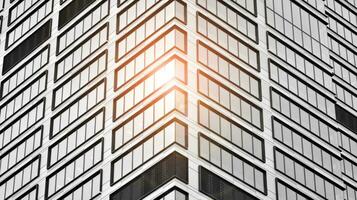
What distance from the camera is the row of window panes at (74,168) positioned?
91.7 meters

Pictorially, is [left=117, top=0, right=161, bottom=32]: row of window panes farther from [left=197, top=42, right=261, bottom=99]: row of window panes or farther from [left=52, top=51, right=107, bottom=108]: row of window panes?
[left=197, top=42, right=261, bottom=99]: row of window panes

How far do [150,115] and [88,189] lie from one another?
808 cm

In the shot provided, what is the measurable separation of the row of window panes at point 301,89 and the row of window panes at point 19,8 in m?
24.5

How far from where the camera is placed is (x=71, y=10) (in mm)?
103500

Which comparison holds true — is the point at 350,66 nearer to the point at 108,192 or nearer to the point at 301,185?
the point at 301,185

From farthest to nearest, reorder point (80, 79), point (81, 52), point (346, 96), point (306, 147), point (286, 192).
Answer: point (346, 96), point (81, 52), point (80, 79), point (306, 147), point (286, 192)

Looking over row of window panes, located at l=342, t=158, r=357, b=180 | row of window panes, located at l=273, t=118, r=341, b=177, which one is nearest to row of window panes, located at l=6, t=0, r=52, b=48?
row of window panes, located at l=273, t=118, r=341, b=177

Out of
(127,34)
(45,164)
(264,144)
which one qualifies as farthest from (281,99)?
(45,164)

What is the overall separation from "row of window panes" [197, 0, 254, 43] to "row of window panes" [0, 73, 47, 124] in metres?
16.9

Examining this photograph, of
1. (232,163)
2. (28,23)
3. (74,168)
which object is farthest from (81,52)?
(232,163)

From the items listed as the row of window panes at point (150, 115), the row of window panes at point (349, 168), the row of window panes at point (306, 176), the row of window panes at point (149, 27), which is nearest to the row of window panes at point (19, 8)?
the row of window panes at point (149, 27)

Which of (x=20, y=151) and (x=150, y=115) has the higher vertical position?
(x=20, y=151)

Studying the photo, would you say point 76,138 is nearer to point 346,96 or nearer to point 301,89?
point 301,89

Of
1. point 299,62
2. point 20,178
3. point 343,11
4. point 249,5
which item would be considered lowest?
point 20,178
